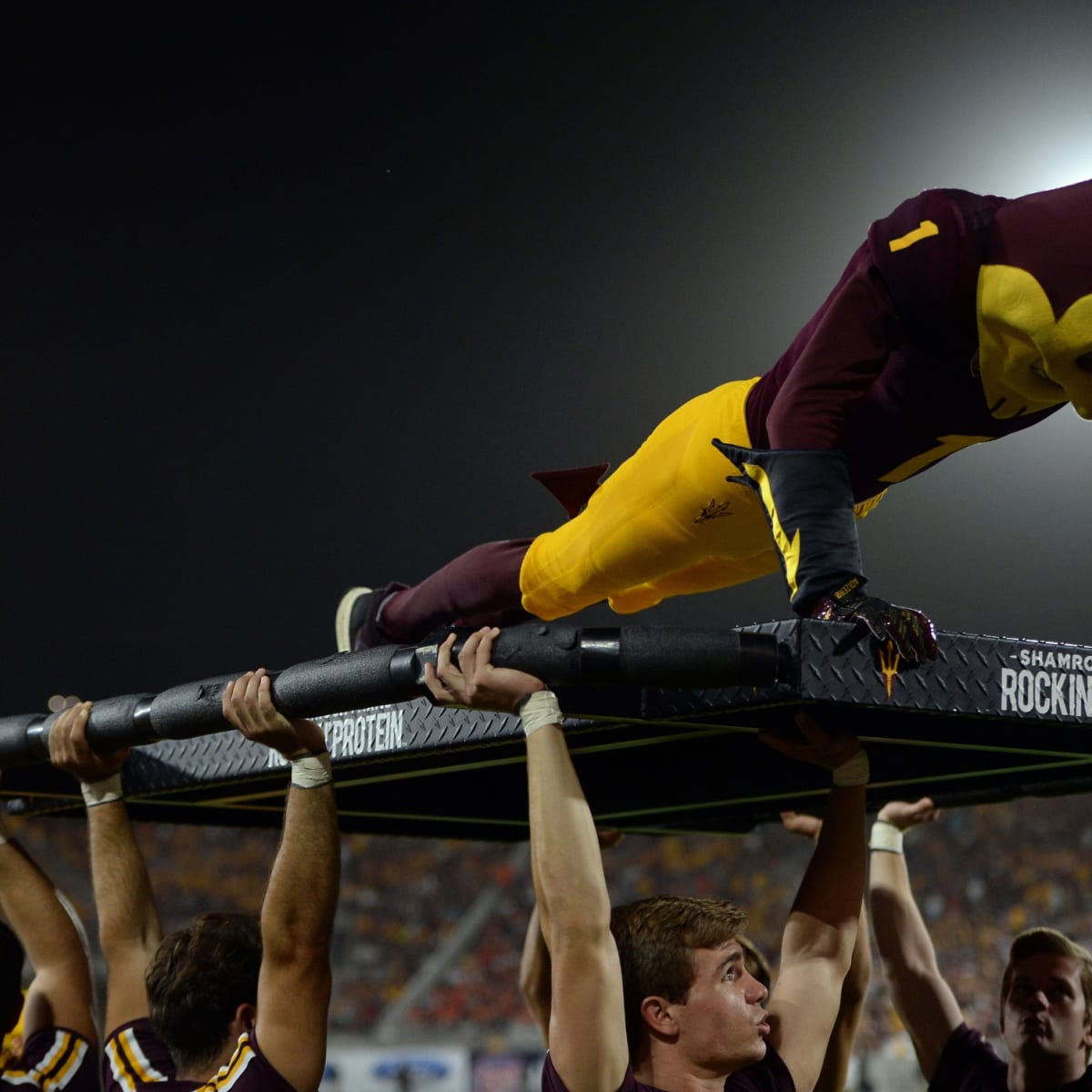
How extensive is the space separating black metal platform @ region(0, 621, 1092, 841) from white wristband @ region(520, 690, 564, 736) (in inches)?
2.8

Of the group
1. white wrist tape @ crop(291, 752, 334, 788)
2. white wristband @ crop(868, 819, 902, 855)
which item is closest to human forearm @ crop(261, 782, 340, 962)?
white wrist tape @ crop(291, 752, 334, 788)

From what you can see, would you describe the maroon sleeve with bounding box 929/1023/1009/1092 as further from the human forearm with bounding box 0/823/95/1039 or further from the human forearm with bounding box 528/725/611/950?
the human forearm with bounding box 0/823/95/1039

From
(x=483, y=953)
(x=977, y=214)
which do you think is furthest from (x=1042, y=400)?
(x=483, y=953)

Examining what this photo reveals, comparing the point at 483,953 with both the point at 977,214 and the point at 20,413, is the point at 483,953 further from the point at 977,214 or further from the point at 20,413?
the point at 977,214

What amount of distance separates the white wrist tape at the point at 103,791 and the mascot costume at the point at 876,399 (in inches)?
24.5

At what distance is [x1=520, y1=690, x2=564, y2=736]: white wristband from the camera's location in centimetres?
117

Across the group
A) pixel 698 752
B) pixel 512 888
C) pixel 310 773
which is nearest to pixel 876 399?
pixel 698 752

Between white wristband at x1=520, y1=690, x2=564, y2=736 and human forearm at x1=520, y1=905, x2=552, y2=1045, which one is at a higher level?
white wristband at x1=520, y1=690, x2=564, y2=736

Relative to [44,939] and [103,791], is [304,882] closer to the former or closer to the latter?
[103,791]

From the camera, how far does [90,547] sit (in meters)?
3.95

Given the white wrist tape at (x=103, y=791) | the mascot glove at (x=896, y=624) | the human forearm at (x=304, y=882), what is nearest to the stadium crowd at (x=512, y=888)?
the white wrist tape at (x=103, y=791)

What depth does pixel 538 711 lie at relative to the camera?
117 centimetres

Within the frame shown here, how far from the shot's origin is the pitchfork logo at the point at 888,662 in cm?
113

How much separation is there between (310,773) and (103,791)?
0.40 metres
